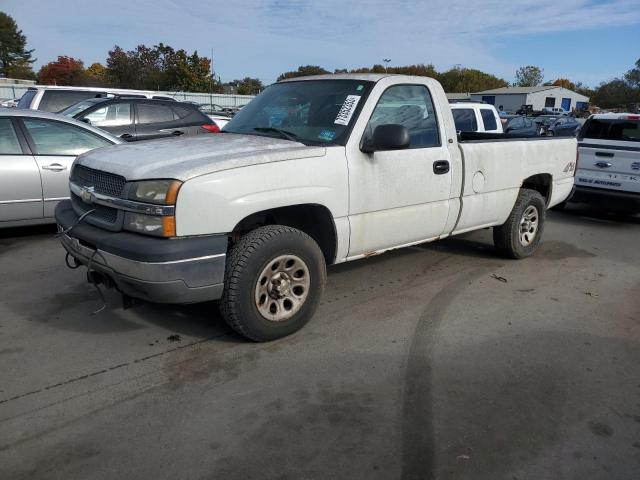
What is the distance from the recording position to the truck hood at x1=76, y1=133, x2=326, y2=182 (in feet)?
11.1

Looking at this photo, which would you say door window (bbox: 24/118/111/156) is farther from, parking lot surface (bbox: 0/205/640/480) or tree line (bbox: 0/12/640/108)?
tree line (bbox: 0/12/640/108)

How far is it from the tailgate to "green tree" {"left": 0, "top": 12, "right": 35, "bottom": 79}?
95.4 meters

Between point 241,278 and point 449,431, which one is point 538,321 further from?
point 241,278

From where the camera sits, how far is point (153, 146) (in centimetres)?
400

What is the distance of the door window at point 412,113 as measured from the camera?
14.5ft

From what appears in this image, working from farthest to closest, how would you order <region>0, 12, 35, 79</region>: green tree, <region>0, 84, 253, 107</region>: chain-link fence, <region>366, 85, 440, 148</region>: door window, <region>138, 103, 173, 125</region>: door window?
<region>0, 12, 35, 79</region>: green tree
<region>0, 84, 253, 107</region>: chain-link fence
<region>138, 103, 173, 125</region>: door window
<region>366, 85, 440, 148</region>: door window

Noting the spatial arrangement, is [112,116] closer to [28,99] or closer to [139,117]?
[139,117]

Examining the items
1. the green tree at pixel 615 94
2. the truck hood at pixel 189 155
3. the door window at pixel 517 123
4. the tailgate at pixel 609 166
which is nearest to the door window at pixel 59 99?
the truck hood at pixel 189 155

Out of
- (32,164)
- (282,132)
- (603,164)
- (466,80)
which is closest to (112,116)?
(32,164)

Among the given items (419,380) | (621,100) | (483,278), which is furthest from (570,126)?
(621,100)

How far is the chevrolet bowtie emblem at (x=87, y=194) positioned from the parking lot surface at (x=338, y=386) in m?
0.99

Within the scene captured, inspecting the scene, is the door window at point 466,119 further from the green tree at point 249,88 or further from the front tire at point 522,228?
the green tree at point 249,88

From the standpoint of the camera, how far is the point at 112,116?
Answer: 9.67 meters

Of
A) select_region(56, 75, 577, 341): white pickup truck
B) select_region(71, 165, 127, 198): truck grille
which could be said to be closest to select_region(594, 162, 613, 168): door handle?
select_region(56, 75, 577, 341): white pickup truck
